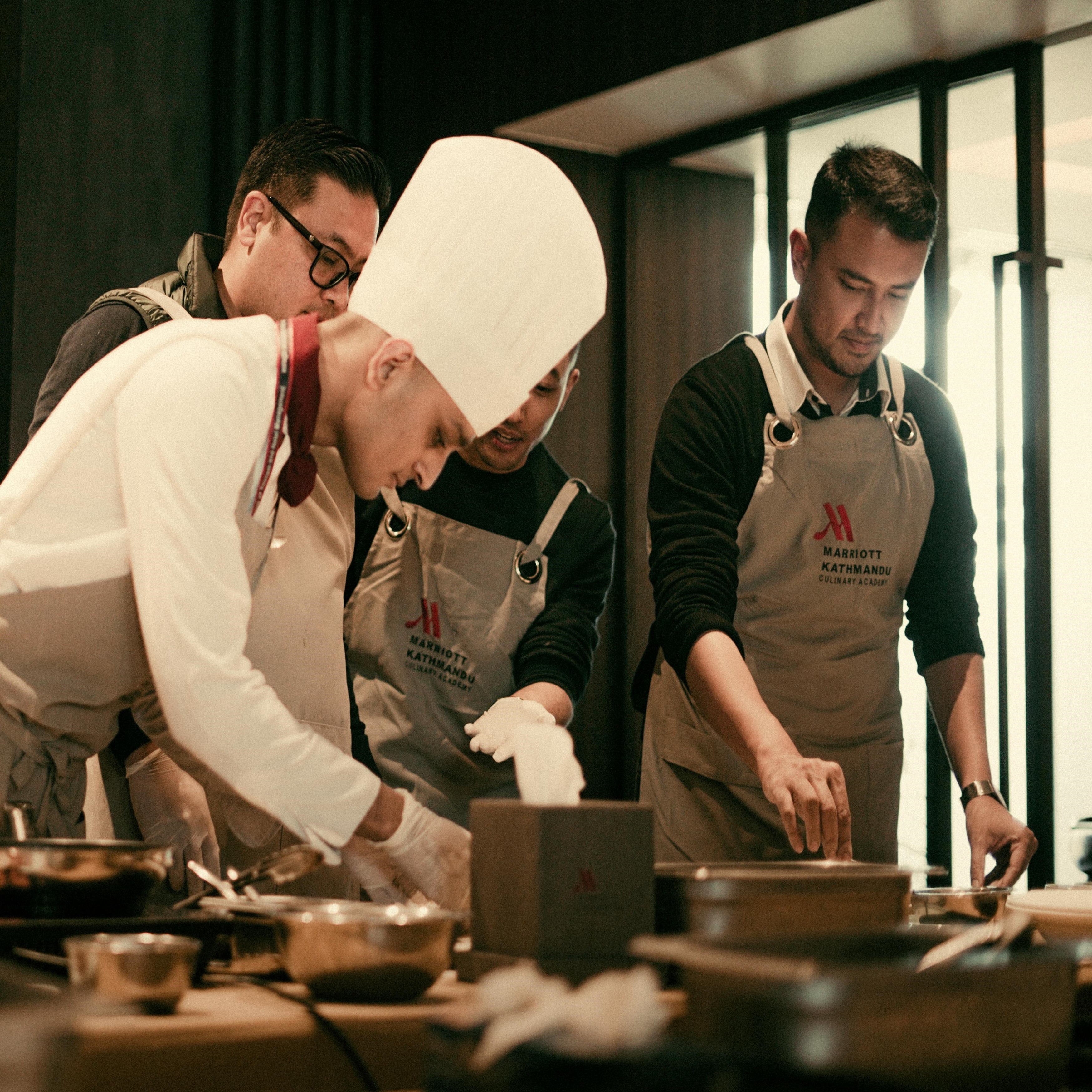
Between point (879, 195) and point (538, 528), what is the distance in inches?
28.1

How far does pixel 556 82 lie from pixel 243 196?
1.43 meters

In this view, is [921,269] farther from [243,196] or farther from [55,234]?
[55,234]

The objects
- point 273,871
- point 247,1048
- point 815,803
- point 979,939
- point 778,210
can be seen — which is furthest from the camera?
point 778,210

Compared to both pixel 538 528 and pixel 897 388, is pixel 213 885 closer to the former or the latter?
pixel 538 528

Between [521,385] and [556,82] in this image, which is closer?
[521,385]

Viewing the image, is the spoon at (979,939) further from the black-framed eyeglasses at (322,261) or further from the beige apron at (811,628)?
the black-framed eyeglasses at (322,261)

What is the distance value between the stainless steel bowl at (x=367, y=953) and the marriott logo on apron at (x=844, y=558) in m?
1.27

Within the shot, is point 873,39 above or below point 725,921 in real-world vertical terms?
above

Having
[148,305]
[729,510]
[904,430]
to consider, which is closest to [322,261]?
[148,305]

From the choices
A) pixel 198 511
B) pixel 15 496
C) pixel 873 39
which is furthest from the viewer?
pixel 873 39

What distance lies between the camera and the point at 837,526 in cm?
215

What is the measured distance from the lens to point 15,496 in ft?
4.28

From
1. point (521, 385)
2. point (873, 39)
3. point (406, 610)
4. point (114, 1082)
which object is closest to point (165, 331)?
point (521, 385)

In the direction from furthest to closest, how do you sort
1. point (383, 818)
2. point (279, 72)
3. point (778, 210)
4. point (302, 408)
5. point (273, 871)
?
point (279, 72) → point (778, 210) → point (302, 408) → point (383, 818) → point (273, 871)
